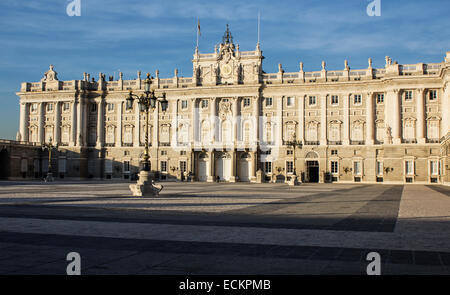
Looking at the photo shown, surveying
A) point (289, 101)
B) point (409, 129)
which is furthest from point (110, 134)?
point (409, 129)

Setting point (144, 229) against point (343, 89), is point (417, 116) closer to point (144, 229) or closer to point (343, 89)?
point (343, 89)

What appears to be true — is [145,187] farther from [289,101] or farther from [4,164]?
[4,164]

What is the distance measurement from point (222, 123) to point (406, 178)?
27137 millimetres

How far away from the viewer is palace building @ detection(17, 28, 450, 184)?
61250 mm

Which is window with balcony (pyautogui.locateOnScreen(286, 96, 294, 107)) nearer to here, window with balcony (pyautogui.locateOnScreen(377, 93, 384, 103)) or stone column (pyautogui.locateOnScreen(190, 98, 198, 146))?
window with balcony (pyautogui.locateOnScreen(377, 93, 384, 103))

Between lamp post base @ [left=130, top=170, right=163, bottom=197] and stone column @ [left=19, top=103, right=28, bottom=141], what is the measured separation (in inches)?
2193

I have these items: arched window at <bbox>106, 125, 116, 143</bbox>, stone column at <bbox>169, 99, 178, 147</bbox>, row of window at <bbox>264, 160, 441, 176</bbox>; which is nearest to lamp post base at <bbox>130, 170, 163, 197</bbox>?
row of window at <bbox>264, 160, 441, 176</bbox>

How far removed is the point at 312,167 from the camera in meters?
66.8

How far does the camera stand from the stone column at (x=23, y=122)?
77.6 metres

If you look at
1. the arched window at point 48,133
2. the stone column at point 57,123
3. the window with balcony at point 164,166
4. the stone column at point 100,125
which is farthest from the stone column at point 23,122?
the window with balcony at point 164,166

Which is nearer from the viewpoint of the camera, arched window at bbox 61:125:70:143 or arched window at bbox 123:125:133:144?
arched window at bbox 123:125:133:144

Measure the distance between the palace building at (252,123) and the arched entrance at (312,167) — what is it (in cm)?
14

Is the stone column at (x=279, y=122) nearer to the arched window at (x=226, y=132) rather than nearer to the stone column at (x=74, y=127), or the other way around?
the arched window at (x=226, y=132)

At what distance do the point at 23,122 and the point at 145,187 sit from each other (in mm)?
56447
